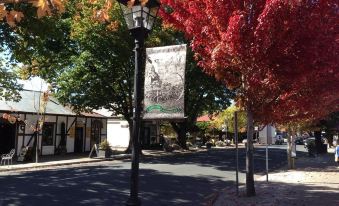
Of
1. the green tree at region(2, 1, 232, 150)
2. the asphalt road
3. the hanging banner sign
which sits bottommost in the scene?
the asphalt road

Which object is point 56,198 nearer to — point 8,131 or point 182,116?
point 182,116

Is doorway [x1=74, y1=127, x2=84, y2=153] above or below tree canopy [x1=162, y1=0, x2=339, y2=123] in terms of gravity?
below

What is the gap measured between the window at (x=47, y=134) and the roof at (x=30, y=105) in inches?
47.4

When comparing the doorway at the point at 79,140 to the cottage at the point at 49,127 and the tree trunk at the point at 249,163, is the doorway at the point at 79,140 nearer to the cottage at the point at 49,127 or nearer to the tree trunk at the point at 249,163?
the cottage at the point at 49,127

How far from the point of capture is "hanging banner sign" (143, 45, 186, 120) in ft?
23.8

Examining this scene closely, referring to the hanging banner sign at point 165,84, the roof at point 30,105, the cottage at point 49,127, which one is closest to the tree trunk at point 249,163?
the hanging banner sign at point 165,84

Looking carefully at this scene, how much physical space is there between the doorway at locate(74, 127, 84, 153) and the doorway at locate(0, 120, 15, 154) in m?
6.56

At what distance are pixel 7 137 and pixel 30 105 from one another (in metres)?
3.19

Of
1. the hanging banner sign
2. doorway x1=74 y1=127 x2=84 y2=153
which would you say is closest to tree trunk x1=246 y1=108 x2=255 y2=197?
the hanging banner sign

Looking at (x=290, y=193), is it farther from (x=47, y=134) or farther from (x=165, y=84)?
(x=47, y=134)

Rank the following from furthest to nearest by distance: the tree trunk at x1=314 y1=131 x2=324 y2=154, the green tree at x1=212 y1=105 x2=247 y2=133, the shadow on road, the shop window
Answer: the green tree at x1=212 y1=105 x2=247 y2=133, the tree trunk at x1=314 y1=131 x2=324 y2=154, the shop window, the shadow on road

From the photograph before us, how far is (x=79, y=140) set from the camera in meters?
34.8

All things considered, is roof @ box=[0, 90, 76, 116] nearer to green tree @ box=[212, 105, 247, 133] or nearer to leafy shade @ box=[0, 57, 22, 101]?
leafy shade @ box=[0, 57, 22, 101]

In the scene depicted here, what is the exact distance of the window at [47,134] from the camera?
30.8 m
